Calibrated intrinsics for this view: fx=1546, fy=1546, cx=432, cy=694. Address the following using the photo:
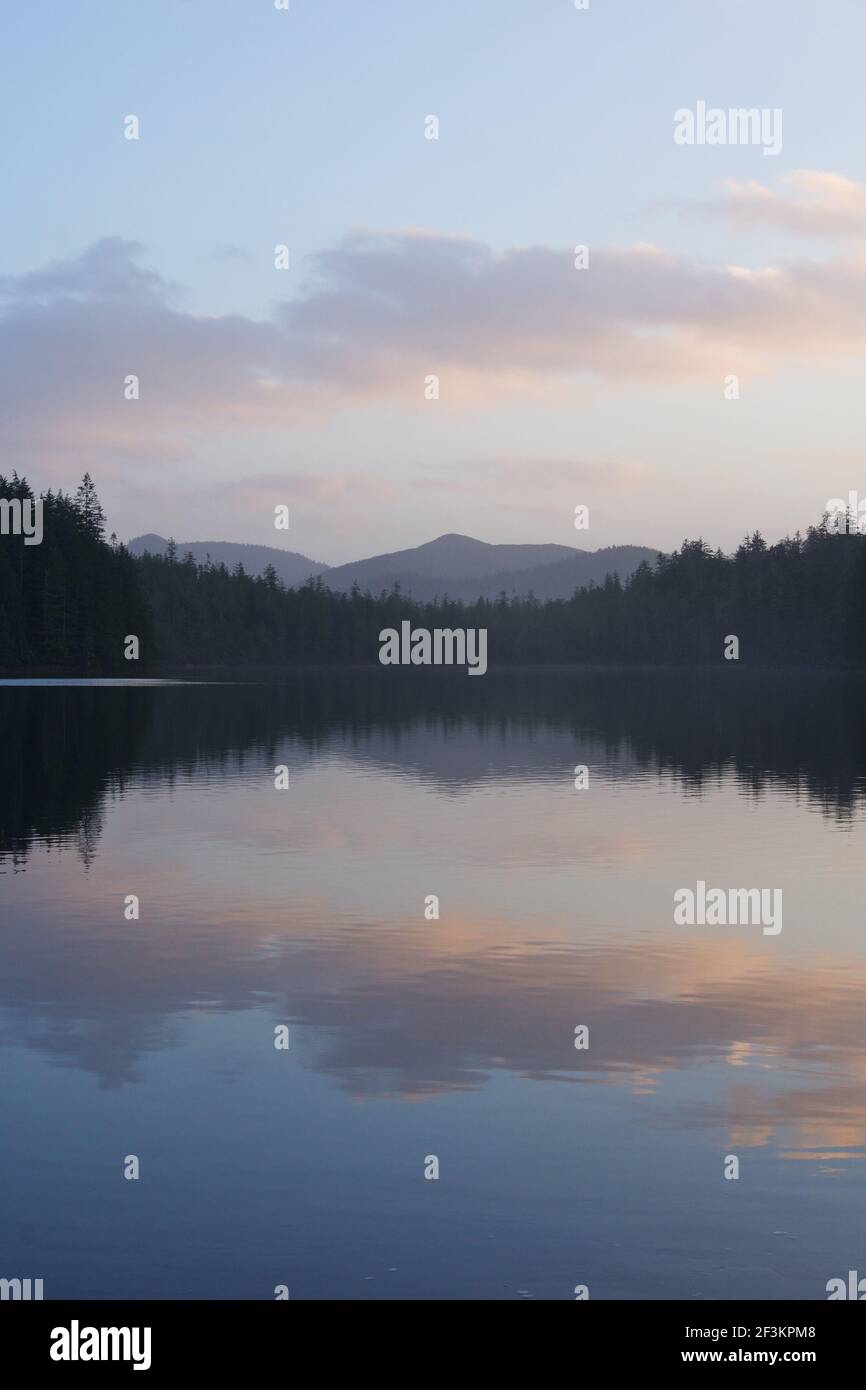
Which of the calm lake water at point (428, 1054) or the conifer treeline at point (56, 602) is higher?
the conifer treeline at point (56, 602)

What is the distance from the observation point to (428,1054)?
16.5 metres

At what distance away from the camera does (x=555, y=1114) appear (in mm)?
14391

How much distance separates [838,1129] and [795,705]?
10335 centimetres

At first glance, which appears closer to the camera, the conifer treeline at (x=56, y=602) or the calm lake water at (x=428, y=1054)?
the calm lake water at (x=428, y=1054)

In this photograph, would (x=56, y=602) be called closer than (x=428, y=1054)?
No

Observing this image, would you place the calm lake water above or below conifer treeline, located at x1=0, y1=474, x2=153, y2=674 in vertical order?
below

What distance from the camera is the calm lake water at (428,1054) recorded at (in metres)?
11.1

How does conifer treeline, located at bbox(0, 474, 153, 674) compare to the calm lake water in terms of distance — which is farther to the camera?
conifer treeline, located at bbox(0, 474, 153, 674)

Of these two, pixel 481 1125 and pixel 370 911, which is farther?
pixel 370 911

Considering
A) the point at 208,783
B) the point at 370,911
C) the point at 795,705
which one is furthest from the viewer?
the point at 795,705

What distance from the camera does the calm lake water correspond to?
11109mm
